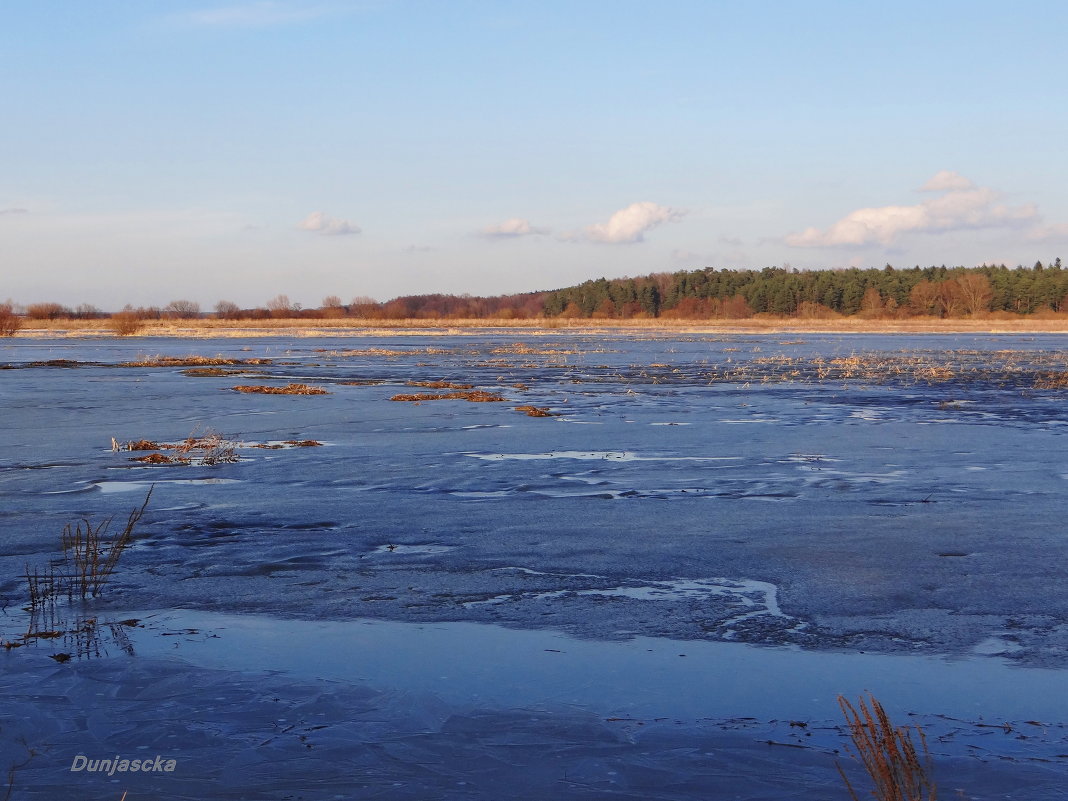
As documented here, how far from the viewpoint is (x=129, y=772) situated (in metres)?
4.99

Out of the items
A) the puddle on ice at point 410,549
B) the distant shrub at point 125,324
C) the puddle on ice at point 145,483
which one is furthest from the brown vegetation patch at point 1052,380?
the distant shrub at point 125,324

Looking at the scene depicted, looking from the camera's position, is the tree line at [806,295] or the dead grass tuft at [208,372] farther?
the tree line at [806,295]

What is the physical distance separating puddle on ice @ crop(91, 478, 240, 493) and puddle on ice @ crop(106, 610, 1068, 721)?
6.11 m

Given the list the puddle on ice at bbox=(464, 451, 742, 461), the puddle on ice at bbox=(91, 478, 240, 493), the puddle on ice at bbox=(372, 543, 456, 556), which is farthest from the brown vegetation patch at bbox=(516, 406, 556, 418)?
the puddle on ice at bbox=(372, 543, 456, 556)

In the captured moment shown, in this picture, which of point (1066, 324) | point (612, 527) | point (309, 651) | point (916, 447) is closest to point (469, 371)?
point (916, 447)

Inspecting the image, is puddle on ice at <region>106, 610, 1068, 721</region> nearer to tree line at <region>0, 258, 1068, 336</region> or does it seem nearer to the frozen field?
the frozen field

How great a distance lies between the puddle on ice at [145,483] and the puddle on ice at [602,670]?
6.11 metres

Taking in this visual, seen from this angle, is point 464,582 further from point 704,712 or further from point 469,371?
point 469,371

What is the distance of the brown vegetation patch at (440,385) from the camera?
100 feet

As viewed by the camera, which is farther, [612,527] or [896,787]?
[612,527]

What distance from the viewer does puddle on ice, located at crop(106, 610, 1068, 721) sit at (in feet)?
19.0

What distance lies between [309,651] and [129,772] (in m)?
1.80

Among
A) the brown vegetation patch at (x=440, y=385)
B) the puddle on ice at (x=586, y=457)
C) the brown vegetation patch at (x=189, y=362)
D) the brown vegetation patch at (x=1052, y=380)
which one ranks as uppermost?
the brown vegetation patch at (x=189, y=362)

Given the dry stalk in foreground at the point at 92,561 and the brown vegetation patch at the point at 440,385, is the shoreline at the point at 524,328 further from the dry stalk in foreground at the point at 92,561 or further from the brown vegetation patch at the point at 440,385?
the dry stalk in foreground at the point at 92,561
